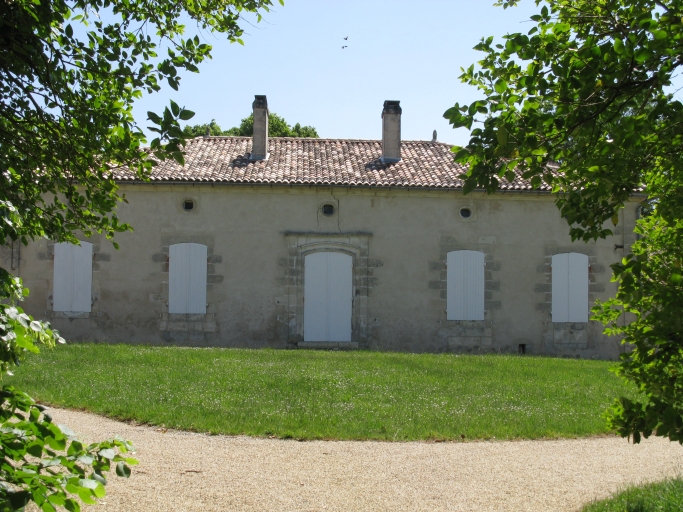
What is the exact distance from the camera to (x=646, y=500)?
440 centimetres

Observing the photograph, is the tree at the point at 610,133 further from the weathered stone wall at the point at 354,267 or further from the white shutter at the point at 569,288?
the white shutter at the point at 569,288

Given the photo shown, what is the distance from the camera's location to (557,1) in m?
3.56

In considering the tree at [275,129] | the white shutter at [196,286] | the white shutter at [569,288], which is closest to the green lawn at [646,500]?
the white shutter at [569,288]

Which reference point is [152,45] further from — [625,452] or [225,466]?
[625,452]

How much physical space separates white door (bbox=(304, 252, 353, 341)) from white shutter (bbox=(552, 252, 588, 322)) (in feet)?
14.5

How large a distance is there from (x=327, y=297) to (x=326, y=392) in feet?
22.1

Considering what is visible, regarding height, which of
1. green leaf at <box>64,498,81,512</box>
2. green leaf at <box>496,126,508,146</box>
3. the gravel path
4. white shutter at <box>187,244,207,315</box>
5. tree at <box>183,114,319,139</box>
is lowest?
the gravel path

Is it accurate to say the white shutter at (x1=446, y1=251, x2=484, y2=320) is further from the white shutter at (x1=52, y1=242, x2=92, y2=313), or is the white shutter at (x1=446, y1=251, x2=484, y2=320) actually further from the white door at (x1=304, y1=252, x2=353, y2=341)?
the white shutter at (x1=52, y1=242, x2=92, y2=313)

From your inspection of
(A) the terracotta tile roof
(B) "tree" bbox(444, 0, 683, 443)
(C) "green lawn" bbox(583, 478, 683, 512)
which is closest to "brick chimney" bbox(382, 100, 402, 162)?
(A) the terracotta tile roof

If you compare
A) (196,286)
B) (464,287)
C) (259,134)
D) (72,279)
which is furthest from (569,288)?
(72,279)

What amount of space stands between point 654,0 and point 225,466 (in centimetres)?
410

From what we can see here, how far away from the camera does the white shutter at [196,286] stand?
14.5 metres

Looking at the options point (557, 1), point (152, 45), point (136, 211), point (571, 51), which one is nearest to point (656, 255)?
point (571, 51)

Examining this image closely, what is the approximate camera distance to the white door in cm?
1459
